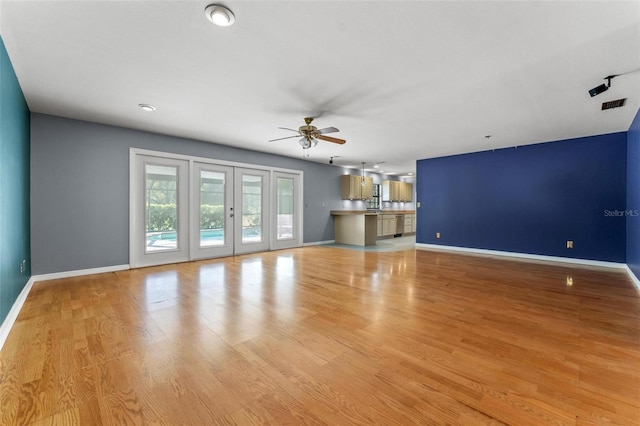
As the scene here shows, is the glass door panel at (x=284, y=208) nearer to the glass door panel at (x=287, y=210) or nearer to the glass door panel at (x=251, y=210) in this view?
the glass door panel at (x=287, y=210)

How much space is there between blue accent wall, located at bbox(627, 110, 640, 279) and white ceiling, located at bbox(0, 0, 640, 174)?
0.37 meters

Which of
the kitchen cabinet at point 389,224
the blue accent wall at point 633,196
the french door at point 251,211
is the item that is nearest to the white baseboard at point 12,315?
the french door at point 251,211

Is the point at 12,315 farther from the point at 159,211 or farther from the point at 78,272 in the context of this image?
the point at 159,211

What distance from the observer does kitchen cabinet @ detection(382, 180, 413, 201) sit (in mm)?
10445

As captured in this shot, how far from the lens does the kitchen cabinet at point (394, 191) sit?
1045 centimetres

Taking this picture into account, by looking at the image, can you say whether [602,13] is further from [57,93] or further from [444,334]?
[57,93]

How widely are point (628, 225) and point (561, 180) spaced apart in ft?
4.09

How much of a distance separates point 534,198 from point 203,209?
696 cm

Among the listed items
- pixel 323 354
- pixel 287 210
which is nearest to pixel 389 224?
pixel 287 210

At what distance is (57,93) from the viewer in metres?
3.22

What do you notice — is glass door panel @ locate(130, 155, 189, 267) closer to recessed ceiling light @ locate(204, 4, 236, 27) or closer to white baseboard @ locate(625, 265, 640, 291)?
recessed ceiling light @ locate(204, 4, 236, 27)

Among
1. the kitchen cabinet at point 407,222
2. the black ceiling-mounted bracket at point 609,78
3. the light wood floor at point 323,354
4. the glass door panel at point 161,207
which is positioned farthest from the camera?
the kitchen cabinet at point 407,222

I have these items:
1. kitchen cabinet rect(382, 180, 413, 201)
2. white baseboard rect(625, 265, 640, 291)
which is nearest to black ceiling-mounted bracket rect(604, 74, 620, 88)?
white baseboard rect(625, 265, 640, 291)

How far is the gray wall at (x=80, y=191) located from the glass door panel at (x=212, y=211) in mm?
815
